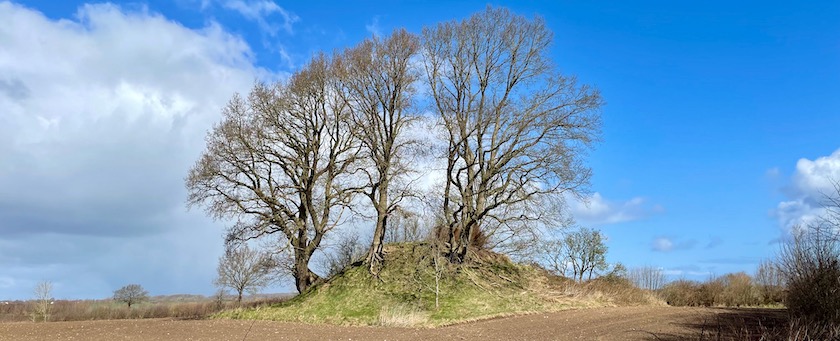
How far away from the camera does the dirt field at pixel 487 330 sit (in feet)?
55.4

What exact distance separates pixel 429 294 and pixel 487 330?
670 centimetres

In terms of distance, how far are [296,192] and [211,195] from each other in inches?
156

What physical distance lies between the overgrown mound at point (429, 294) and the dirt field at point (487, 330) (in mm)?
2070

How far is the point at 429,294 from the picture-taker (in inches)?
1008

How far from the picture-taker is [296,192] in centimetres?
2848

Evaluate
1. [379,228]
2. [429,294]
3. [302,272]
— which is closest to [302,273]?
[302,272]

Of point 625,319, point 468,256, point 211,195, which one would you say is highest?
point 211,195

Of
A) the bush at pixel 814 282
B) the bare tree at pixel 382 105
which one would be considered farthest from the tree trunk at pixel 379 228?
the bush at pixel 814 282

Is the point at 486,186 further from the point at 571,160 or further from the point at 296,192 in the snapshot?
the point at 296,192

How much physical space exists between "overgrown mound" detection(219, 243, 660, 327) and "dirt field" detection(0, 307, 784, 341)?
81.5 inches

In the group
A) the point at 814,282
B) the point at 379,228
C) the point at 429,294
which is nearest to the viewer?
the point at 814,282

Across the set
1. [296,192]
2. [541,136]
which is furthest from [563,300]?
[296,192]

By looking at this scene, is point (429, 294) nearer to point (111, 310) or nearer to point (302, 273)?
point (302, 273)

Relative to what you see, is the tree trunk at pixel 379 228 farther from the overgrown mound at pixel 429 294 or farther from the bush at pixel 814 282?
the bush at pixel 814 282
